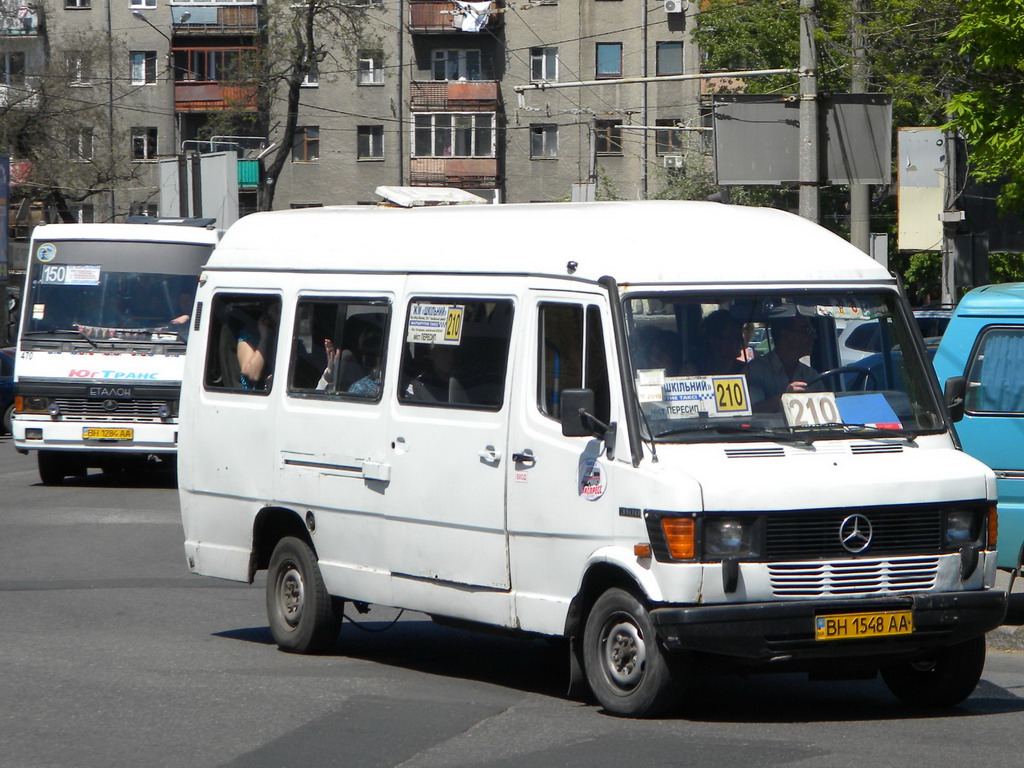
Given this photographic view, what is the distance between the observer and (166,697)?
8.13m

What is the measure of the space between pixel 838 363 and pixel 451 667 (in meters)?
2.74

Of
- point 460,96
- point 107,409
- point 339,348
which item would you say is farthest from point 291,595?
point 460,96

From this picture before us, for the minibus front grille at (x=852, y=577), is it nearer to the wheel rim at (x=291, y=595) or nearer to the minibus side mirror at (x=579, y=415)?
the minibus side mirror at (x=579, y=415)

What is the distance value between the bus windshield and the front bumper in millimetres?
13648

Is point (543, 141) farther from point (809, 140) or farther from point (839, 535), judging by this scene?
point (839, 535)

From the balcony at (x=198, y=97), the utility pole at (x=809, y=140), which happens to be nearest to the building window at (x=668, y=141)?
the balcony at (x=198, y=97)

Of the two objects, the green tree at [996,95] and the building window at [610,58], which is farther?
the building window at [610,58]

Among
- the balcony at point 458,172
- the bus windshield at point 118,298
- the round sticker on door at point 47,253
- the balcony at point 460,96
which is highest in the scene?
the balcony at point 460,96

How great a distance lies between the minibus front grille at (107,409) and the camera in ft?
65.1

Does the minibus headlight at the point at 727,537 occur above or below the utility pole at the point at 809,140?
below

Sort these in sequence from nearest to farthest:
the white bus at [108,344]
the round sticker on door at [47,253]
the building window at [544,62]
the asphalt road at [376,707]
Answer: the asphalt road at [376,707]
the white bus at [108,344]
the round sticker on door at [47,253]
the building window at [544,62]

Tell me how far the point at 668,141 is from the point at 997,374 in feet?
178

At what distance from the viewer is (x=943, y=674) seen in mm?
7848

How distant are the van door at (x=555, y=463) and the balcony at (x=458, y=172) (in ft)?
185
